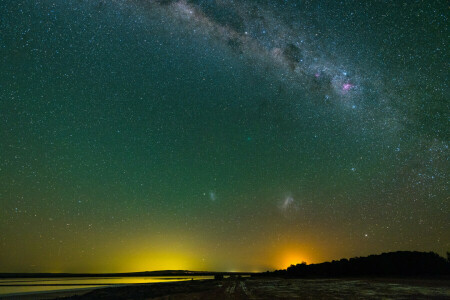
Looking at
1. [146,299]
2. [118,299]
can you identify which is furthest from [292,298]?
[118,299]

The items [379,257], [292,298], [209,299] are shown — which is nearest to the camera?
[292,298]

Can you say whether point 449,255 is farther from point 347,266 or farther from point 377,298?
point 377,298

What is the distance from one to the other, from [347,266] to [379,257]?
6.54m

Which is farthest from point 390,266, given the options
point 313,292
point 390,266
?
point 313,292

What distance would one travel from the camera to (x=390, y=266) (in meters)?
59.9

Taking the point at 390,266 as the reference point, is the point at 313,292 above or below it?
below

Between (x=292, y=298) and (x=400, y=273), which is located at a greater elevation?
(x=400, y=273)

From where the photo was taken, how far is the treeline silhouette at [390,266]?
2153 inches

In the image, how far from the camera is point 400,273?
56625 millimetres

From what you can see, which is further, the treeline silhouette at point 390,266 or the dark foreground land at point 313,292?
the treeline silhouette at point 390,266

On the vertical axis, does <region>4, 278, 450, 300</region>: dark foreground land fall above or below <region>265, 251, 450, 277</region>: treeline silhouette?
below

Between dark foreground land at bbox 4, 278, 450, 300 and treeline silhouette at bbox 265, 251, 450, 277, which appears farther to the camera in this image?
treeline silhouette at bbox 265, 251, 450, 277

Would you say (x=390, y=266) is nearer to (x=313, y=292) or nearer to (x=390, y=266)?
(x=390, y=266)

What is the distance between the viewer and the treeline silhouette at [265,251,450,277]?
5469 centimetres
